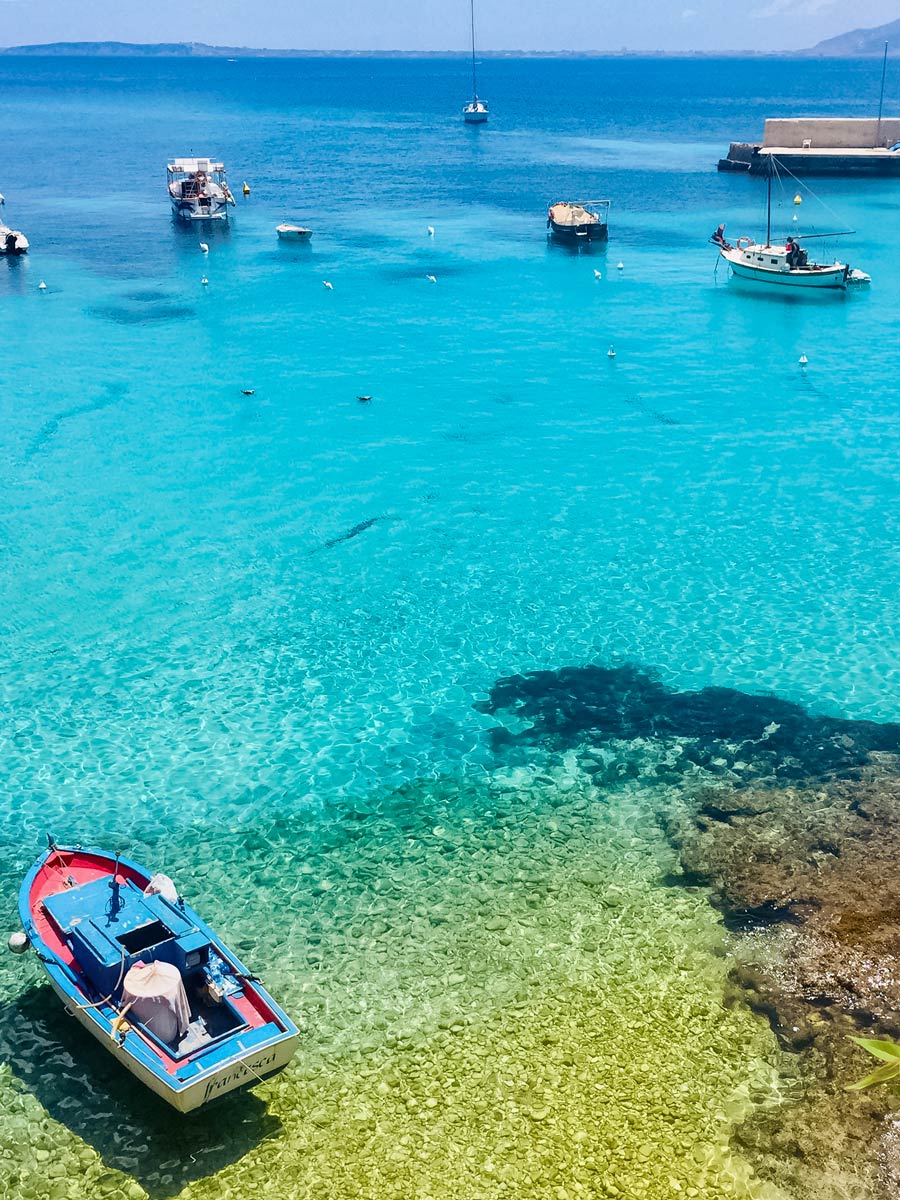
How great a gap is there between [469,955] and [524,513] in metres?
20.4

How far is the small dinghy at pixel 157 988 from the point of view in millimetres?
14727

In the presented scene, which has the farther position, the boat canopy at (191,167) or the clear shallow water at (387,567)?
the boat canopy at (191,167)

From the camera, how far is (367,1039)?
54.9 feet

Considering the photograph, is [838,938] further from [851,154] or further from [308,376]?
[851,154]

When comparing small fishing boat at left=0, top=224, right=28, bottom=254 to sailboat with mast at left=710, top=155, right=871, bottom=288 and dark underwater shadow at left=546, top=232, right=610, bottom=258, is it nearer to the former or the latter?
dark underwater shadow at left=546, top=232, right=610, bottom=258

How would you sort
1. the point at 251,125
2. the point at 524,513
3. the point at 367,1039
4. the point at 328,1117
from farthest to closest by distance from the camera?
the point at 251,125, the point at 524,513, the point at 367,1039, the point at 328,1117

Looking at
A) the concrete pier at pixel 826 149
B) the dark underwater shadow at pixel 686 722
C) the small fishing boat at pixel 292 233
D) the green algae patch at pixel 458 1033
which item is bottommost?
the green algae patch at pixel 458 1033

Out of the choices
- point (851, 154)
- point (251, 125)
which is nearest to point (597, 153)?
point (851, 154)

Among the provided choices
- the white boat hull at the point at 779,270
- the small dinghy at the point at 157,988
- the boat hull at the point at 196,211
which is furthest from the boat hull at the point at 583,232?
the small dinghy at the point at 157,988

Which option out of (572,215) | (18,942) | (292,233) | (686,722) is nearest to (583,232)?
(572,215)

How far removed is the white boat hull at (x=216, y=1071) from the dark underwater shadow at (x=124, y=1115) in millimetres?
479

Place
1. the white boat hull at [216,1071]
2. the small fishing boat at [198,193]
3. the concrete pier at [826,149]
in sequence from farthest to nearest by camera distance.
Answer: the concrete pier at [826,149] → the small fishing boat at [198,193] → the white boat hull at [216,1071]

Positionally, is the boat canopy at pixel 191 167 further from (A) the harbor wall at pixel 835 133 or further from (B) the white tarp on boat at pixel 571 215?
(A) the harbor wall at pixel 835 133

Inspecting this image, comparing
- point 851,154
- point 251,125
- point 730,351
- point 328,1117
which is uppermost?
point 251,125
